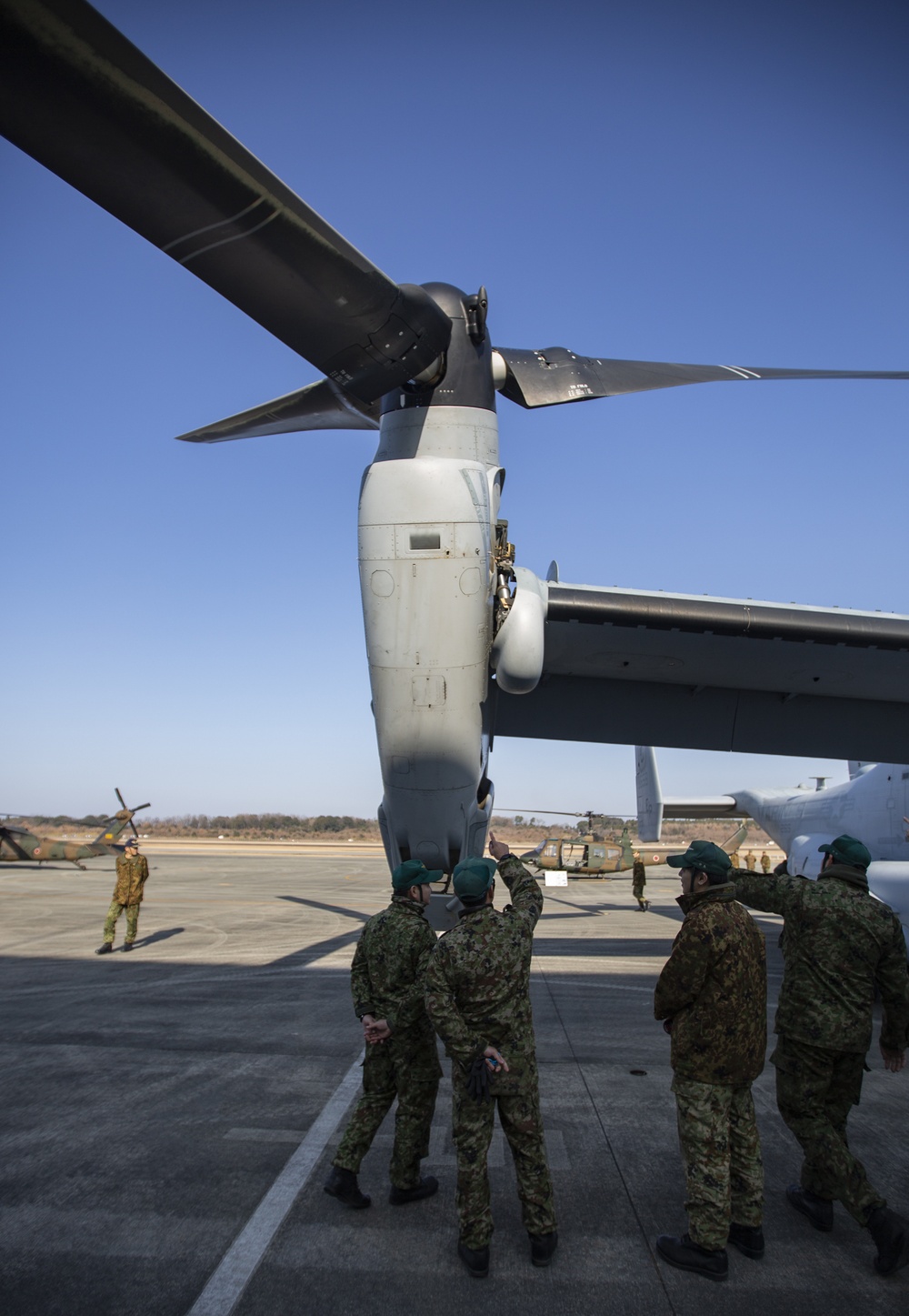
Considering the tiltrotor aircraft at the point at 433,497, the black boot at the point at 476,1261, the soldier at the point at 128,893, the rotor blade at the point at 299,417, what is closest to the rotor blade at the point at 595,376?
the tiltrotor aircraft at the point at 433,497

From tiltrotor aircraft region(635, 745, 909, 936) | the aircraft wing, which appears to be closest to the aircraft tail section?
tiltrotor aircraft region(635, 745, 909, 936)

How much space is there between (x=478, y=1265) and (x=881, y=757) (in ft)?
31.4

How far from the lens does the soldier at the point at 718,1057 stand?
3.43 m

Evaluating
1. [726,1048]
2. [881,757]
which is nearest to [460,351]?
[726,1048]

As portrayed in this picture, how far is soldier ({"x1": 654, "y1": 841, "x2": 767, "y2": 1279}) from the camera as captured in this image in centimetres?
343

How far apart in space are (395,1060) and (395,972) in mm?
441

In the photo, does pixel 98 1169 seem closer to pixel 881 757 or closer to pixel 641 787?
pixel 881 757

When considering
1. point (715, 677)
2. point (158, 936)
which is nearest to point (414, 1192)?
point (715, 677)

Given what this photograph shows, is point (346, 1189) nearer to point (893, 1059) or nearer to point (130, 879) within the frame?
point (893, 1059)

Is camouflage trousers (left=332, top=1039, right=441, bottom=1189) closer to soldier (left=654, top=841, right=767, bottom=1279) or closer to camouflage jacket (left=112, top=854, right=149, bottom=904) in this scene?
soldier (left=654, top=841, right=767, bottom=1279)

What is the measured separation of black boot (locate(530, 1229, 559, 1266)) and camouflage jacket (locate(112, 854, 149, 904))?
30.4 feet

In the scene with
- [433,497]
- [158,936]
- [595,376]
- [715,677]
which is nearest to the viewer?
[433,497]

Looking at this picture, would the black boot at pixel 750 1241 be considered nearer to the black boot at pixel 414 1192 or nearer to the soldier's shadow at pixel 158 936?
the black boot at pixel 414 1192

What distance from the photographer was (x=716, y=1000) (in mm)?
3590
